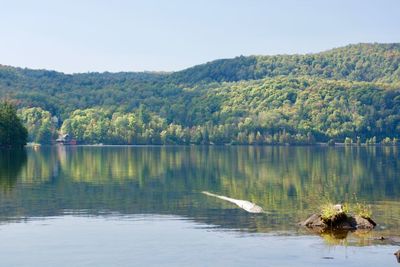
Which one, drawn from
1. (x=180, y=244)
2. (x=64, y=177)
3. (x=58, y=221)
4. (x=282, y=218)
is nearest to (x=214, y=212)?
(x=282, y=218)

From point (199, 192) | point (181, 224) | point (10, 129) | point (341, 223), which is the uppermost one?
point (10, 129)

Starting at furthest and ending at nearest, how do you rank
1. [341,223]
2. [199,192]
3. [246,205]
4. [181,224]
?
[199,192], [246,205], [181,224], [341,223]

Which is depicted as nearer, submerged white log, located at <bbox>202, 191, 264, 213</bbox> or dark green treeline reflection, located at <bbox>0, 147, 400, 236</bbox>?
dark green treeline reflection, located at <bbox>0, 147, 400, 236</bbox>

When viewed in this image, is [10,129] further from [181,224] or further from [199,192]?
[181,224]

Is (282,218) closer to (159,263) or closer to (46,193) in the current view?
(159,263)

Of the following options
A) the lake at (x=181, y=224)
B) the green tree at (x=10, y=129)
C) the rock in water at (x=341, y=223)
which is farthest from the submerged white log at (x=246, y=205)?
the green tree at (x=10, y=129)

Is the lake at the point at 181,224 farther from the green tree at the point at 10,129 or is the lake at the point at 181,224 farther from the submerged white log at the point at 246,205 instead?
the green tree at the point at 10,129

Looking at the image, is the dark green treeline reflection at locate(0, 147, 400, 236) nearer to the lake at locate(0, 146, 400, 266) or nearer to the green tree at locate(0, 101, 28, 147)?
the lake at locate(0, 146, 400, 266)

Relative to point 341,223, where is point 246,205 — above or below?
below

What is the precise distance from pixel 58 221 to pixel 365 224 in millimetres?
20609

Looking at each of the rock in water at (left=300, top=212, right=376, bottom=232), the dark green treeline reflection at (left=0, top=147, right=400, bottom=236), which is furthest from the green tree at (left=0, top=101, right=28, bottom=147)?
the rock in water at (left=300, top=212, right=376, bottom=232)

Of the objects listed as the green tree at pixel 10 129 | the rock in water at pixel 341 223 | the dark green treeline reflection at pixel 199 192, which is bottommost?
the dark green treeline reflection at pixel 199 192

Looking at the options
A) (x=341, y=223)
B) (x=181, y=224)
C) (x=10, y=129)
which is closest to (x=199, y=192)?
(x=181, y=224)

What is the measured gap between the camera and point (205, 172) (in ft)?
374
